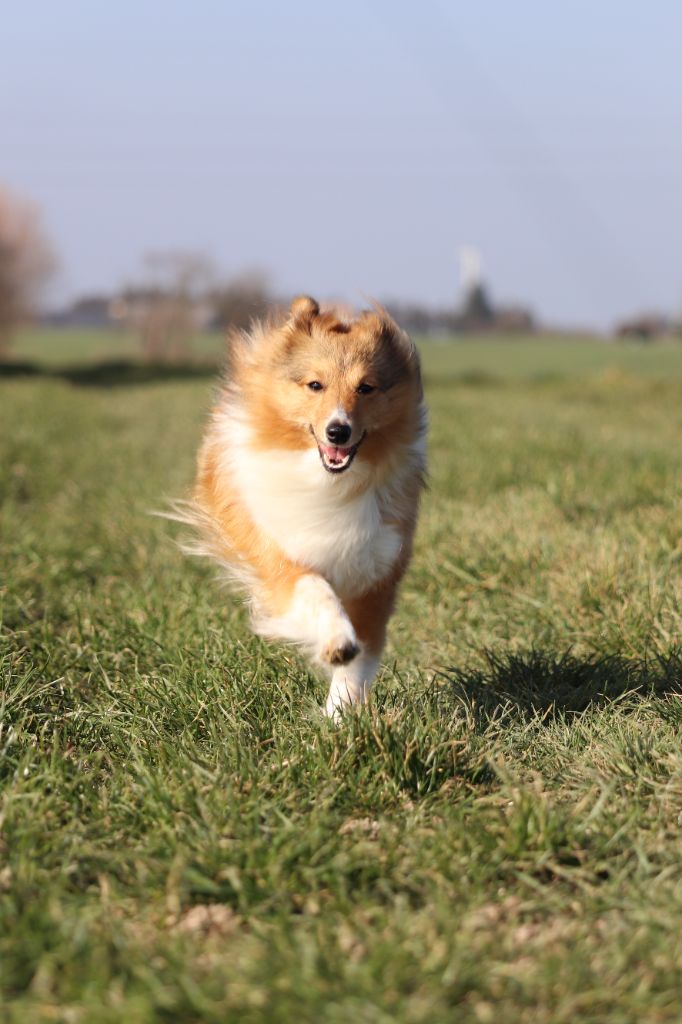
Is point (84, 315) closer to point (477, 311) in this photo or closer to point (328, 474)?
point (477, 311)

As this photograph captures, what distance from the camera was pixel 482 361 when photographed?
56531mm

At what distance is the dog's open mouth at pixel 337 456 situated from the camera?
4.14m

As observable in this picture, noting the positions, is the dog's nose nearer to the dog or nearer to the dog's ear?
the dog

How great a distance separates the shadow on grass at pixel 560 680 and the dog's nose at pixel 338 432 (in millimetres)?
1141

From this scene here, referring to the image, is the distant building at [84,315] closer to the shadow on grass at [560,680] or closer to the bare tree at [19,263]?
the bare tree at [19,263]

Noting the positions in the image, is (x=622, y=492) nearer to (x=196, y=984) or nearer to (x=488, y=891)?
(x=488, y=891)

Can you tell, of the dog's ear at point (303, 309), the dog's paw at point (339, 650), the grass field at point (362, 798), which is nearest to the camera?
Answer: the grass field at point (362, 798)

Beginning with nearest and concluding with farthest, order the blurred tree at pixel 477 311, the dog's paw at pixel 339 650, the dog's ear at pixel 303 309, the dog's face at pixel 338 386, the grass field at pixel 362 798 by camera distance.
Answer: the grass field at pixel 362 798 < the dog's paw at pixel 339 650 < the dog's face at pixel 338 386 < the dog's ear at pixel 303 309 < the blurred tree at pixel 477 311

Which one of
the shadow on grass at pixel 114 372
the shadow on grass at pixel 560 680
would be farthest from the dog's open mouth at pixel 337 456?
the shadow on grass at pixel 114 372

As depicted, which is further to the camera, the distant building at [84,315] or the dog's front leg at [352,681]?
the distant building at [84,315]

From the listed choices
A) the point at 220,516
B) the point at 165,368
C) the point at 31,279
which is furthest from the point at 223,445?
the point at 31,279

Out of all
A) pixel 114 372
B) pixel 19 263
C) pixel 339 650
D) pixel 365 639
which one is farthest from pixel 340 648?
pixel 19 263

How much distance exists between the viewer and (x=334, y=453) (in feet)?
13.6

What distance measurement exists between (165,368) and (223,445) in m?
40.3
